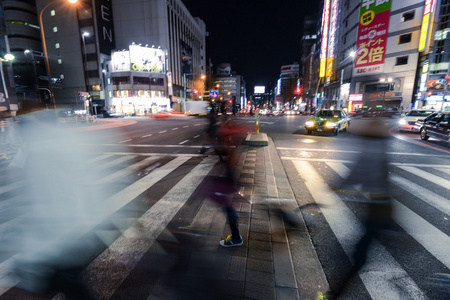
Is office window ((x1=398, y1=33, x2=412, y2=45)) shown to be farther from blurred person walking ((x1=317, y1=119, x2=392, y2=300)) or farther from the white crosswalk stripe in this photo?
the white crosswalk stripe

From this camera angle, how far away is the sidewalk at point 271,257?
2.19 meters

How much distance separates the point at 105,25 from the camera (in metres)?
57.7

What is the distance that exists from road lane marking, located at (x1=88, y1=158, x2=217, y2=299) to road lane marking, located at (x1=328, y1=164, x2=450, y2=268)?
12.2 ft

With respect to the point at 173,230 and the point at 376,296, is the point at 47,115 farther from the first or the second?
the point at 376,296

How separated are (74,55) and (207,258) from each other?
71.8m

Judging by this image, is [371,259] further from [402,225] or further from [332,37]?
[332,37]

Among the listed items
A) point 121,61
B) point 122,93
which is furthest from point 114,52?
point 122,93

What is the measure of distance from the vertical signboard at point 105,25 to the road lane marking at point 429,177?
221ft

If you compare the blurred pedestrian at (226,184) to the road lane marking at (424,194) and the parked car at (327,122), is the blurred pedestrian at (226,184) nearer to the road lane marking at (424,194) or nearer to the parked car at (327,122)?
the road lane marking at (424,194)

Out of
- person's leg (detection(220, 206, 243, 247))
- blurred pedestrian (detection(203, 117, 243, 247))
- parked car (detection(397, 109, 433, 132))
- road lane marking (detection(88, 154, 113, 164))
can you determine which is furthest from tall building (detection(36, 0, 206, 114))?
person's leg (detection(220, 206, 243, 247))

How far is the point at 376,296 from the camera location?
2113 mm

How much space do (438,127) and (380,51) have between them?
3969 cm

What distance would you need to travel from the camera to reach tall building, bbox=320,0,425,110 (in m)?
37.9

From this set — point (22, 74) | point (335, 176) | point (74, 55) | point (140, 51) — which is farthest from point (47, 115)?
point (22, 74)
